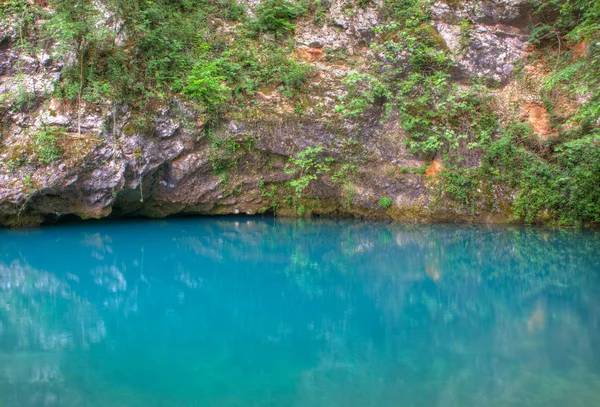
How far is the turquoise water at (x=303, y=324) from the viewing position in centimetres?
349

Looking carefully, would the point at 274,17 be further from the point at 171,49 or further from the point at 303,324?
the point at 303,324

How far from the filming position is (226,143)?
42.3 feet

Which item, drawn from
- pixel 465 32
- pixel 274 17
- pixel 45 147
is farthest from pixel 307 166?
pixel 45 147

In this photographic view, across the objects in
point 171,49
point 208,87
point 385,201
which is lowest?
point 385,201

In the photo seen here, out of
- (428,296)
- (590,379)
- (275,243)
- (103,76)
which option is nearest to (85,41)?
(103,76)

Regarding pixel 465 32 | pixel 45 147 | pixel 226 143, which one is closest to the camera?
pixel 45 147

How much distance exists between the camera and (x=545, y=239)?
Answer: 9781 millimetres

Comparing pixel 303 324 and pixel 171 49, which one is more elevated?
pixel 171 49

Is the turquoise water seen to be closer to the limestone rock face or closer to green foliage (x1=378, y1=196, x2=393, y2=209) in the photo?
the limestone rock face

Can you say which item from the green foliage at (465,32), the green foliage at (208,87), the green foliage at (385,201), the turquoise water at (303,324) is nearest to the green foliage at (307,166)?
the green foliage at (385,201)

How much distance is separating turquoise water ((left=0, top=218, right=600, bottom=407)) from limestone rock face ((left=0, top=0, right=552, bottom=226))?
2.50 metres

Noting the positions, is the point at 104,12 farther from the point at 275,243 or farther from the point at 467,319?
the point at 467,319

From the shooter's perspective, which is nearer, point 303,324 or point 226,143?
point 303,324

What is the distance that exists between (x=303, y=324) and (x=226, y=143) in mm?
8940
